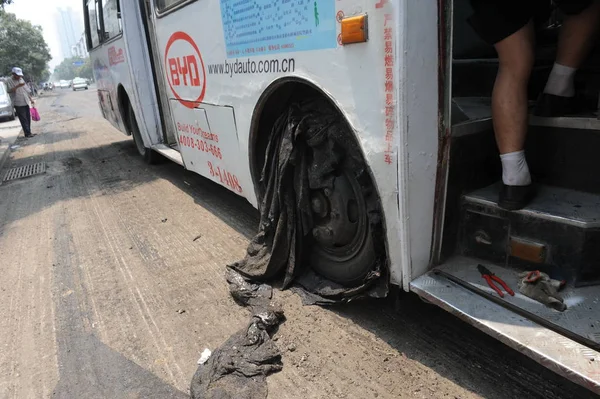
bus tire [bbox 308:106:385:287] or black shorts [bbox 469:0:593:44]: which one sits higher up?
black shorts [bbox 469:0:593:44]

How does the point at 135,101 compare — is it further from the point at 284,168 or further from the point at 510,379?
the point at 510,379

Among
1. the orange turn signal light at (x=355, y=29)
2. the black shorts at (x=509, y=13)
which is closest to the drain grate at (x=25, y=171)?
the orange turn signal light at (x=355, y=29)

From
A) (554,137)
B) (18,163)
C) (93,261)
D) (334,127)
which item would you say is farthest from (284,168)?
(18,163)

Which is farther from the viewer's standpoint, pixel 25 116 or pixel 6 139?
pixel 6 139

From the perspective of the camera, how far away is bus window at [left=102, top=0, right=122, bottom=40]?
567cm

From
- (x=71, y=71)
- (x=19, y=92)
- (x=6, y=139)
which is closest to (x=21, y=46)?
(x=6, y=139)

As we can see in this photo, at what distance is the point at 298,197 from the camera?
2.69m

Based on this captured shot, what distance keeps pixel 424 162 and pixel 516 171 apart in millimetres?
441

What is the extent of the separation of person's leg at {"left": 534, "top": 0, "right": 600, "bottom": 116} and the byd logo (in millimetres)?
2543

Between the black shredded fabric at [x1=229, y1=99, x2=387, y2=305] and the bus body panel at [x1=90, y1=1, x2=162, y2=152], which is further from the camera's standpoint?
the bus body panel at [x1=90, y1=1, x2=162, y2=152]

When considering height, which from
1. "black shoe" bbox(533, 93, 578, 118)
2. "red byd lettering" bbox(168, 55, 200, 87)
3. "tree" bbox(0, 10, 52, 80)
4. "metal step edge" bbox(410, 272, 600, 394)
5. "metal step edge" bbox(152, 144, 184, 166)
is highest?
"tree" bbox(0, 10, 52, 80)

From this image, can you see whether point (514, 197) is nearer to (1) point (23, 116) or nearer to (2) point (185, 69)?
(2) point (185, 69)

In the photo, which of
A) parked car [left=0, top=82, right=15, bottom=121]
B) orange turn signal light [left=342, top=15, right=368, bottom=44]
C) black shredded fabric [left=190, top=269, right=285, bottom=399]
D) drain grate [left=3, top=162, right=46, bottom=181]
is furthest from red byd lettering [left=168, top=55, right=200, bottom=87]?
parked car [left=0, top=82, right=15, bottom=121]

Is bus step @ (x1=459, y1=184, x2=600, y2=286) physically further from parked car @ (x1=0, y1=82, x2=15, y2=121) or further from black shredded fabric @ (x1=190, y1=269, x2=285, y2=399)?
parked car @ (x1=0, y1=82, x2=15, y2=121)
